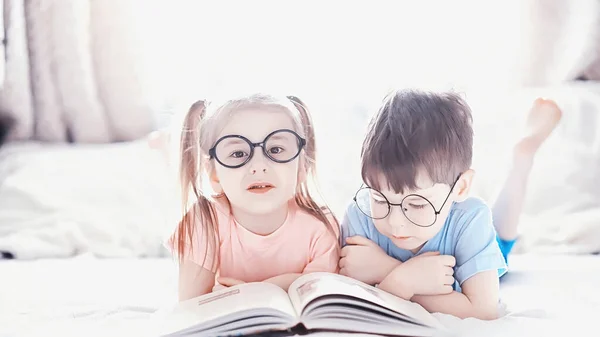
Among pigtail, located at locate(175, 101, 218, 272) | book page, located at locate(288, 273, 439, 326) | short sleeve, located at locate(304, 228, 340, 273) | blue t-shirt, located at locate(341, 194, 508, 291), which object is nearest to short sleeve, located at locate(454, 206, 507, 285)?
blue t-shirt, located at locate(341, 194, 508, 291)

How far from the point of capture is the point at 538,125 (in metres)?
1.42

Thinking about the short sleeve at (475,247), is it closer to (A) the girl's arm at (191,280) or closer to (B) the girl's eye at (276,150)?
(B) the girl's eye at (276,150)

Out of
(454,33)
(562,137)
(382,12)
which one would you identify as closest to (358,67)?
(382,12)

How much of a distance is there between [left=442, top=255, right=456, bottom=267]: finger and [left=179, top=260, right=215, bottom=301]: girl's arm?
15.7 inches

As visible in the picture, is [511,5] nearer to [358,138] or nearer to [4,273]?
[358,138]

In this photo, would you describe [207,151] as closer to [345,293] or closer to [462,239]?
[345,293]

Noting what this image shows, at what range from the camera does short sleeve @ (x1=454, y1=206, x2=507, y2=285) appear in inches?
43.5

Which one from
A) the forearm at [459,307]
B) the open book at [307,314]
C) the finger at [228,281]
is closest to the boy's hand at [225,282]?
the finger at [228,281]

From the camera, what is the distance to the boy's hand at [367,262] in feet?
3.81

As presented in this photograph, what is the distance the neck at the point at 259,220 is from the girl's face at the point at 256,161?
46 mm

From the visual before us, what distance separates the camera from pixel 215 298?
41.9 inches

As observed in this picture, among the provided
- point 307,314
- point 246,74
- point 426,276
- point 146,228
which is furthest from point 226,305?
point 246,74

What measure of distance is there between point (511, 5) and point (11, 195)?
161 centimetres

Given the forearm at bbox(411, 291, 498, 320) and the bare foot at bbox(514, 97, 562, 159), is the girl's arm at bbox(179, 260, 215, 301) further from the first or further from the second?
the bare foot at bbox(514, 97, 562, 159)
